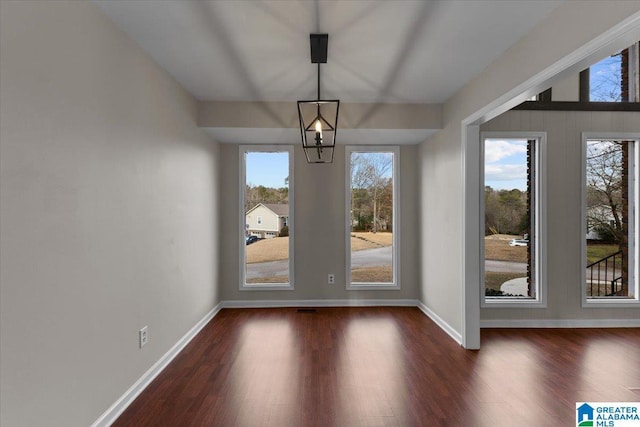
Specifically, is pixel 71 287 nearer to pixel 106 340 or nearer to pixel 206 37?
pixel 106 340

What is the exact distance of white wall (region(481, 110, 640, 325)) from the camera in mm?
4199

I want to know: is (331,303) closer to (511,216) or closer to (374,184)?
(374,184)

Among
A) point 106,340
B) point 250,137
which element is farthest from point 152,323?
point 250,137

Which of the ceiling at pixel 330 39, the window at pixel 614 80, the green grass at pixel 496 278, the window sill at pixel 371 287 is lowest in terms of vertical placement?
the window sill at pixel 371 287

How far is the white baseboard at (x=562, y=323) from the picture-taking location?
420cm

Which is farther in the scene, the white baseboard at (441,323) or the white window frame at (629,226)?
the white window frame at (629,226)

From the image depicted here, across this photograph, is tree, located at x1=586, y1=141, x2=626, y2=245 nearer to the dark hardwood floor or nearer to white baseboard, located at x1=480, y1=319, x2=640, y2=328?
white baseboard, located at x1=480, y1=319, x2=640, y2=328

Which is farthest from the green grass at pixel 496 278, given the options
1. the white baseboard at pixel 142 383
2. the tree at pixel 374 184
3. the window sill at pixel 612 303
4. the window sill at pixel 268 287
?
the white baseboard at pixel 142 383

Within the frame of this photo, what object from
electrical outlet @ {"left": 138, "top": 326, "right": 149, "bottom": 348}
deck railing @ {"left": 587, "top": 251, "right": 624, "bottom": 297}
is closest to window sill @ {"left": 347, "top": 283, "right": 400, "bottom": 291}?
deck railing @ {"left": 587, "top": 251, "right": 624, "bottom": 297}

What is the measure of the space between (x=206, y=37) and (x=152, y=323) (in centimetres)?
237

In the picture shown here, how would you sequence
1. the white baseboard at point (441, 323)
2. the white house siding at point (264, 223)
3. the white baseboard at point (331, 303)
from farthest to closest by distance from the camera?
the white house siding at point (264, 223) < the white baseboard at point (331, 303) < the white baseboard at point (441, 323)

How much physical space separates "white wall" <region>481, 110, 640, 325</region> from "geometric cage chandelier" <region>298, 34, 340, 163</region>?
1.96 metres

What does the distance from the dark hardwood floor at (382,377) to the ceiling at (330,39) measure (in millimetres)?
2732

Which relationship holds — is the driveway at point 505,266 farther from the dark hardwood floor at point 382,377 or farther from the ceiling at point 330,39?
the ceiling at point 330,39
